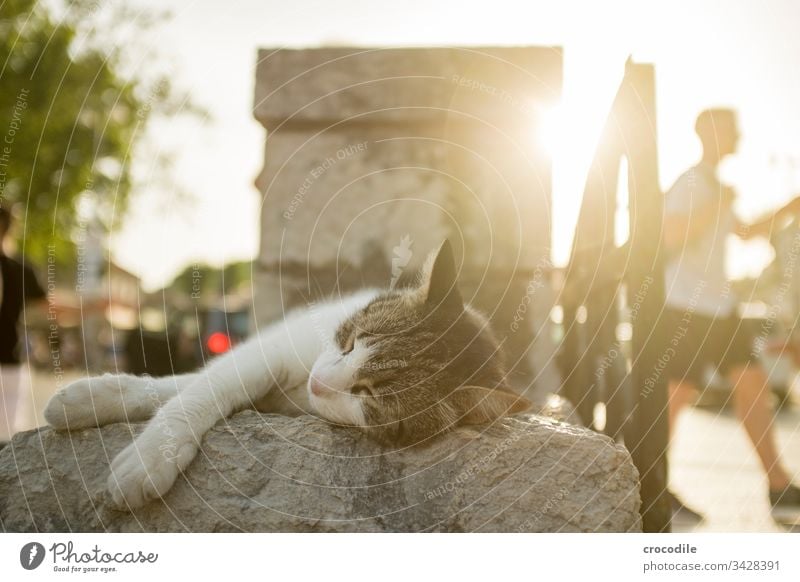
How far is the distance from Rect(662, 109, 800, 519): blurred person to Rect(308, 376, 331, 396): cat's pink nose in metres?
1.11

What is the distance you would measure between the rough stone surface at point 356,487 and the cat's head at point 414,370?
0.09m

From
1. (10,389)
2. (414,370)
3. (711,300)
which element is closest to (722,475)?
(711,300)

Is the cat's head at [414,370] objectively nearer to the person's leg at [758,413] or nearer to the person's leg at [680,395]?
the person's leg at [680,395]

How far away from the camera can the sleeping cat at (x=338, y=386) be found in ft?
3.92

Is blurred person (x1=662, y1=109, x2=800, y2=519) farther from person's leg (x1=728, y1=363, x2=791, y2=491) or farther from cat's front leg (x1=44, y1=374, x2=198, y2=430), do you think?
cat's front leg (x1=44, y1=374, x2=198, y2=430)

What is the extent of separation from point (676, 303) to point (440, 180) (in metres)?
0.90

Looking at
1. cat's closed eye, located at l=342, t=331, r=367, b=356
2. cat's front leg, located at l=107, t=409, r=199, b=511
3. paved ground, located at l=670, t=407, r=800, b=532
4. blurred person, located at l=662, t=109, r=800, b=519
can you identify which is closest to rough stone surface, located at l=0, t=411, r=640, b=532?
cat's front leg, located at l=107, t=409, r=199, b=511

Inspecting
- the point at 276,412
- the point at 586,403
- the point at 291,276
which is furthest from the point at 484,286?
the point at 276,412

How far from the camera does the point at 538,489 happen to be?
3.68 ft

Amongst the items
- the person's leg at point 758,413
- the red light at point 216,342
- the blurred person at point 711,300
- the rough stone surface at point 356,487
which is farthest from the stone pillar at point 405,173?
the red light at point 216,342

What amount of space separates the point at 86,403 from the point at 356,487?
1.98 feet

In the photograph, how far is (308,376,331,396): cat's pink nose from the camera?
1329 mm

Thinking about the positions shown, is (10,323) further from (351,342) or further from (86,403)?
(351,342)
